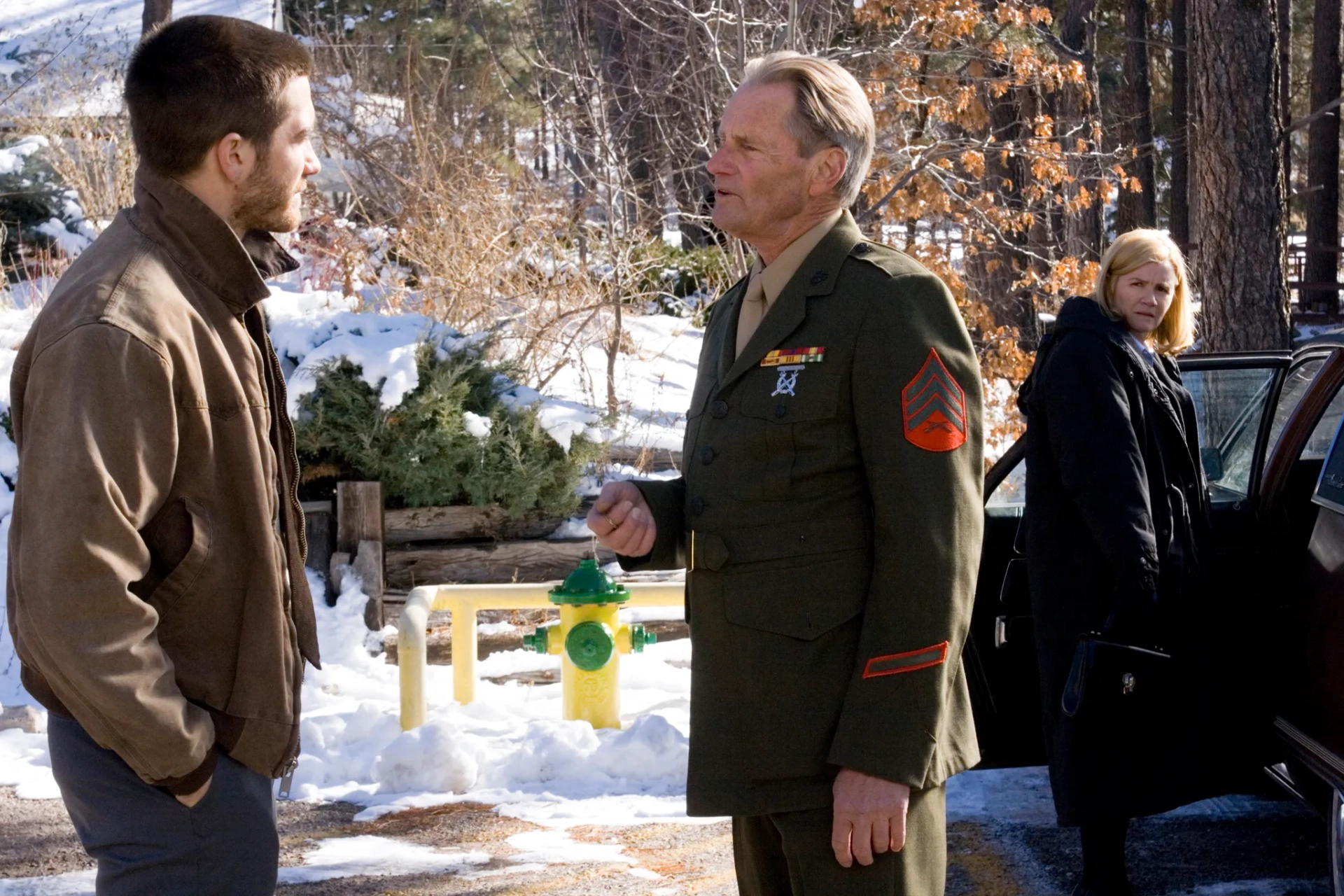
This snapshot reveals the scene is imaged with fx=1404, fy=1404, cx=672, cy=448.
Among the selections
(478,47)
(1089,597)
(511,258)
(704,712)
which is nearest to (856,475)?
A: (704,712)

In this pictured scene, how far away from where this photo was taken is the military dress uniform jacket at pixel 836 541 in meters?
2.27

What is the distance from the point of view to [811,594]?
2363 mm

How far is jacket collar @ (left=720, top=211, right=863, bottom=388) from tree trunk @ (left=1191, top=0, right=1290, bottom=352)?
6.71 metres

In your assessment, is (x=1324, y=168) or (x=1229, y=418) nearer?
(x=1229, y=418)

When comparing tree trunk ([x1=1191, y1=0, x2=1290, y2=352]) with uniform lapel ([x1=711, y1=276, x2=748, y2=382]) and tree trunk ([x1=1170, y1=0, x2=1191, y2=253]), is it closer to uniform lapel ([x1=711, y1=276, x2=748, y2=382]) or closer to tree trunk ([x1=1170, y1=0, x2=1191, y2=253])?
uniform lapel ([x1=711, y1=276, x2=748, y2=382])

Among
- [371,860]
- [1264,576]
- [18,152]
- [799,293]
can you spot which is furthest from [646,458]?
[18,152]

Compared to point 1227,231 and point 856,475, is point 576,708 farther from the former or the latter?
point 1227,231

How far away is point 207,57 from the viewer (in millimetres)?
2184

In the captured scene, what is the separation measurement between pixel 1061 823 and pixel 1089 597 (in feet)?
2.20

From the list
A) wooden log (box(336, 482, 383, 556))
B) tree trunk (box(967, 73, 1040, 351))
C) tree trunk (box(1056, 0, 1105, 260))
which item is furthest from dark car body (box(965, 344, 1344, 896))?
tree trunk (box(1056, 0, 1105, 260))

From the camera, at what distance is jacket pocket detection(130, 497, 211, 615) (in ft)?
6.95

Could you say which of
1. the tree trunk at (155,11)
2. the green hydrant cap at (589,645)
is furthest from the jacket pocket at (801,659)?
the tree trunk at (155,11)

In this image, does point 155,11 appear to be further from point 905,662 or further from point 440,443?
point 905,662

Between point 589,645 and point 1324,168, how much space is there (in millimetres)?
27226
